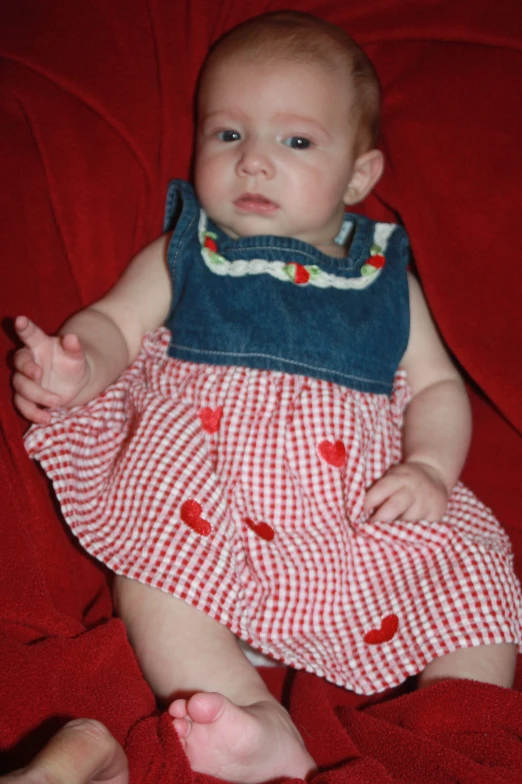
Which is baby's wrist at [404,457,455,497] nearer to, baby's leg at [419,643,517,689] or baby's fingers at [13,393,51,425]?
baby's leg at [419,643,517,689]

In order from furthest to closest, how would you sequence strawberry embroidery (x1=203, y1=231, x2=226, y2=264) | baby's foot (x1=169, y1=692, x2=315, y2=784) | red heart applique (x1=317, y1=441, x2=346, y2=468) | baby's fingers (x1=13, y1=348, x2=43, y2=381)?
strawberry embroidery (x1=203, y1=231, x2=226, y2=264), red heart applique (x1=317, y1=441, x2=346, y2=468), baby's fingers (x1=13, y1=348, x2=43, y2=381), baby's foot (x1=169, y1=692, x2=315, y2=784)

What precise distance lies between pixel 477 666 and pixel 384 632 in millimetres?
113

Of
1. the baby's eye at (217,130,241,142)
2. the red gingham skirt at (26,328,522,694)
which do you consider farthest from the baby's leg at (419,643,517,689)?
the baby's eye at (217,130,241,142)

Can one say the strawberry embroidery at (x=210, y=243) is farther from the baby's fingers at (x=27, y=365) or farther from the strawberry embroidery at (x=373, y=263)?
the baby's fingers at (x=27, y=365)

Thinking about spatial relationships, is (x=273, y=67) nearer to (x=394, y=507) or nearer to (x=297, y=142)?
(x=297, y=142)

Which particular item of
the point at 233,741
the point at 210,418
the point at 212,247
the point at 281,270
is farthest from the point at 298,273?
the point at 233,741

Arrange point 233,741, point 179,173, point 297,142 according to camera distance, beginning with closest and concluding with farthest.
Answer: point 233,741 < point 297,142 < point 179,173

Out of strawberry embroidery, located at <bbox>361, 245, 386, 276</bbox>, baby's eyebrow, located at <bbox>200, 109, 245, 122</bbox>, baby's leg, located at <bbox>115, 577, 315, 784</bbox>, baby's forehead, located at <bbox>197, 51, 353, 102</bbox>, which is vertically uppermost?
baby's forehead, located at <bbox>197, 51, 353, 102</bbox>

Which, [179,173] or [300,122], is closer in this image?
[300,122]

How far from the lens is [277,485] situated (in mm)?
1049

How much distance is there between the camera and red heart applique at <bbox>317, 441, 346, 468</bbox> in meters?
1.06

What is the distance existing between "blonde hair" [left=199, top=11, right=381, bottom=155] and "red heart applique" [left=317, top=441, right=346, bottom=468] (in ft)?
1.47

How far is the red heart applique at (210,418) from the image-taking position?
110 centimetres

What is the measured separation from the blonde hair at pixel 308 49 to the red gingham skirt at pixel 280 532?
42 centimetres
